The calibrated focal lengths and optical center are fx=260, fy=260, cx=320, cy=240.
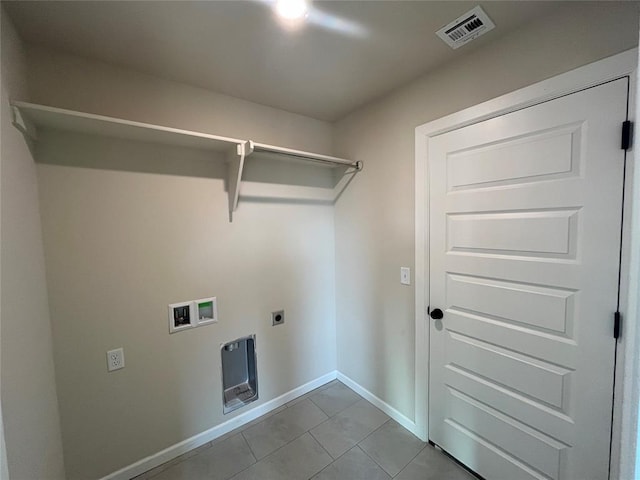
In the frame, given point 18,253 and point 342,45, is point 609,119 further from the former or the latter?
point 18,253

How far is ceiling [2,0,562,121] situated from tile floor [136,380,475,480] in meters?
2.48

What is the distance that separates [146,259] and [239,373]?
115 centimetres

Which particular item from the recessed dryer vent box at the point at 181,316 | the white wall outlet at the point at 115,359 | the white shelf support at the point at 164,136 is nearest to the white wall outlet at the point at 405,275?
the white shelf support at the point at 164,136

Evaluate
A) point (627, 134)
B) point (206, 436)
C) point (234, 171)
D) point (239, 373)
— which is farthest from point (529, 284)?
point (206, 436)

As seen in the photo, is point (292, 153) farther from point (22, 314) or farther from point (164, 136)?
point (22, 314)

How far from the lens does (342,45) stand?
140 centimetres

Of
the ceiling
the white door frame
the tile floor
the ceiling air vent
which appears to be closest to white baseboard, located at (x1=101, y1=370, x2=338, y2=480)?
the tile floor

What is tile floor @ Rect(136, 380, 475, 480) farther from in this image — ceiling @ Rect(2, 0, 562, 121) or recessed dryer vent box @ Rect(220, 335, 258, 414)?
ceiling @ Rect(2, 0, 562, 121)

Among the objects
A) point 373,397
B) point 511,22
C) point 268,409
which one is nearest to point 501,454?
point 373,397

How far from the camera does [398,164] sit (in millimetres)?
1879

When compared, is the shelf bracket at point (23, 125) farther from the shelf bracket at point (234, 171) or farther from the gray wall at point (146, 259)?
the shelf bracket at point (234, 171)

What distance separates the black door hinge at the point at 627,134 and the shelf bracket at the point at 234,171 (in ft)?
5.83

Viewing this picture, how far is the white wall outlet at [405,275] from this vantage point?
1.86m

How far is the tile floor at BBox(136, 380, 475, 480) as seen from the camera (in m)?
1.60
